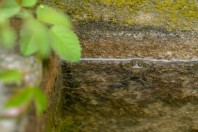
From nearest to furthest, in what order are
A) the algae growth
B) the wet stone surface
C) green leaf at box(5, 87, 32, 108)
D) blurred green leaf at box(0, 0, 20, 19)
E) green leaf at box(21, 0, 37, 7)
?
green leaf at box(5, 87, 32, 108), blurred green leaf at box(0, 0, 20, 19), green leaf at box(21, 0, 37, 7), the algae growth, the wet stone surface

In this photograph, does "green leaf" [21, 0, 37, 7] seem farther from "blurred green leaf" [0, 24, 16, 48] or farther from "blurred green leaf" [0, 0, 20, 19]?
"blurred green leaf" [0, 24, 16, 48]

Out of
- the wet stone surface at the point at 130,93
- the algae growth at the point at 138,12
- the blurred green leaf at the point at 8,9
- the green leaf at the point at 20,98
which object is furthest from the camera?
the wet stone surface at the point at 130,93

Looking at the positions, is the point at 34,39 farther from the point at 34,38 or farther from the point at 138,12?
the point at 138,12

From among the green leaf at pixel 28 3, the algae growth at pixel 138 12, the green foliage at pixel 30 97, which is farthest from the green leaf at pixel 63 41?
the algae growth at pixel 138 12

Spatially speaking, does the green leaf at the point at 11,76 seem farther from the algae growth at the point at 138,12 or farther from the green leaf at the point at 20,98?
the algae growth at the point at 138,12

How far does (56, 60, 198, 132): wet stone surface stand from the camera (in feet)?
4.99

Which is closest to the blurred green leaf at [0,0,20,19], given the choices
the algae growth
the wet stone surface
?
the algae growth

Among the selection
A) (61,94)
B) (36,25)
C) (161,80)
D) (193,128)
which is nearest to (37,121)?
(36,25)

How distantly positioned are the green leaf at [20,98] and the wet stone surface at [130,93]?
0.65 meters

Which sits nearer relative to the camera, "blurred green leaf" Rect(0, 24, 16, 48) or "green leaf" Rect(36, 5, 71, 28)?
"blurred green leaf" Rect(0, 24, 16, 48)

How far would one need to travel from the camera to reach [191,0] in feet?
4.54

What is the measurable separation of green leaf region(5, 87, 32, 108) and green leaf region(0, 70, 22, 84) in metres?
0.04

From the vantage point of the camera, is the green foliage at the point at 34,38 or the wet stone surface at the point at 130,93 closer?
the green foliage at the point at 34,38

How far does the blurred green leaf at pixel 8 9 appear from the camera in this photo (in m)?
0.94
